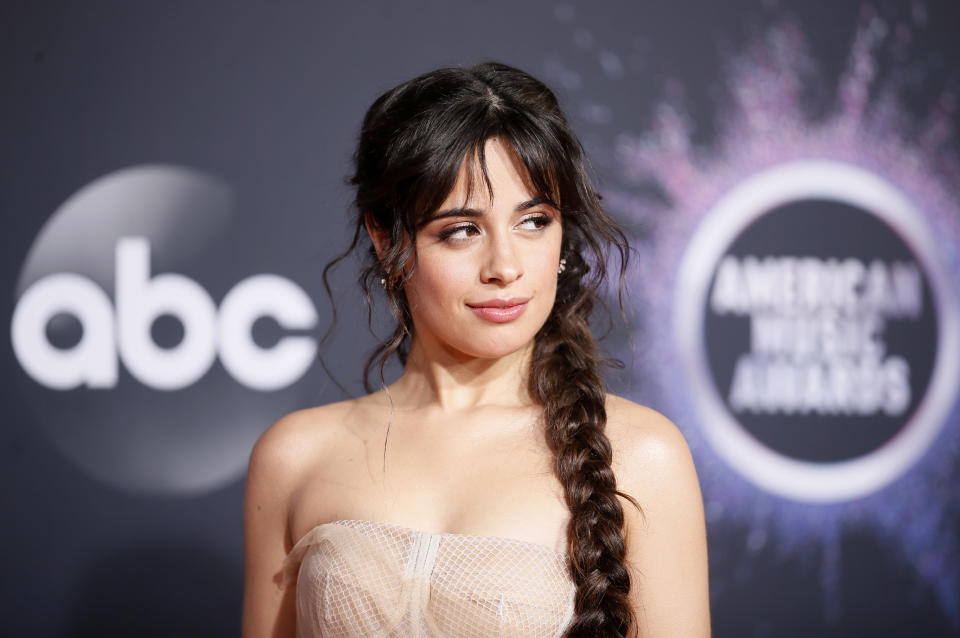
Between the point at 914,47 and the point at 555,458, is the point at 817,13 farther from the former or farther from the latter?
the point at 555,458

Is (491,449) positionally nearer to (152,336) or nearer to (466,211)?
(466,211)

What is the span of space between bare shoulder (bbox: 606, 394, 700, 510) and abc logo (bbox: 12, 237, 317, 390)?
1234 millimetres

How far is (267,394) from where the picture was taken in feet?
8.16

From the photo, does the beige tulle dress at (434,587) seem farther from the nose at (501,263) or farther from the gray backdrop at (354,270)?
the gray backdrop at (354,270)

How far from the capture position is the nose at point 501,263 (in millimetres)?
1458

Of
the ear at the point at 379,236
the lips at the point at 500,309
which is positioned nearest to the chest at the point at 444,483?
the lips at the point at 500,309

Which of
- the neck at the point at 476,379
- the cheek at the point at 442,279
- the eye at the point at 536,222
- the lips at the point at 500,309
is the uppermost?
the eye at the point at 536,222

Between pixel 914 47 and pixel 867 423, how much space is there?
1124 millimetres

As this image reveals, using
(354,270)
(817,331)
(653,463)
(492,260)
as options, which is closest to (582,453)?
(653,463)

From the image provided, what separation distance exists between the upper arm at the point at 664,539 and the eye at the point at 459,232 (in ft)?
1.48

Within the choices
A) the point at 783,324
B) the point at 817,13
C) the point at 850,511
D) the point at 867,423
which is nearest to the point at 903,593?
the point at 850,511

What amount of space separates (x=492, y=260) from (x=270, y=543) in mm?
729

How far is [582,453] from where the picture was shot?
150cm

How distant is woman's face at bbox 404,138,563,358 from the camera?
57.9 inches
